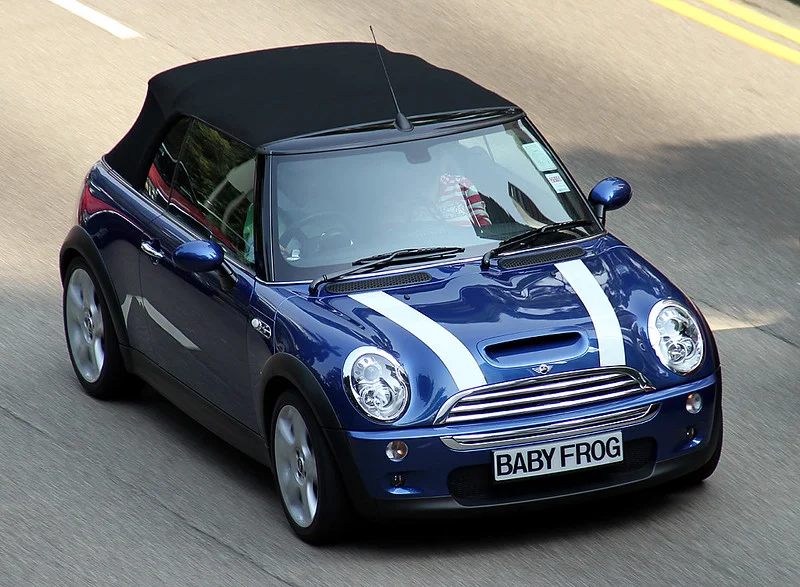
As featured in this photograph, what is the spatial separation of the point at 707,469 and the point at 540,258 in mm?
1106

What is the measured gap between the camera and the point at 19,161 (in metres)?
11.7

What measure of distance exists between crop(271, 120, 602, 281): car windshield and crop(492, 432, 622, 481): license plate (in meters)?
1.11

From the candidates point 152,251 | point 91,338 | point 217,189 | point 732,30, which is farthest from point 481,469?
point 732,30

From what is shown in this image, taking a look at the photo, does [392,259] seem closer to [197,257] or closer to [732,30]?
[197,257]

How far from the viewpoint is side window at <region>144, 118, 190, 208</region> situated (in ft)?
25.2

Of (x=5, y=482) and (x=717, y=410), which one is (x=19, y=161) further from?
(x=717, y=410)

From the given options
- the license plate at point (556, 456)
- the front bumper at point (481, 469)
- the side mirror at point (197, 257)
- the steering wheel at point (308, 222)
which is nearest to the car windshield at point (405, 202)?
the steering wheel at point (308, 222)

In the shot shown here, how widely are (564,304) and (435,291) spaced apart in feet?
1.71

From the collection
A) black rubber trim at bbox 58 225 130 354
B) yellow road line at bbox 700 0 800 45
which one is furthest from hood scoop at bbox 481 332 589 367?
yellow road line at bbox 700 0 800 45

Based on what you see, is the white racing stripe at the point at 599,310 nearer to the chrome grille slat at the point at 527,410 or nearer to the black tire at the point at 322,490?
the chrome grille slat at the point at 527,410

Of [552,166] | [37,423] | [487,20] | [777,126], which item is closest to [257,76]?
[552,166]

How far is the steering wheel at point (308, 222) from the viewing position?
6.79 m

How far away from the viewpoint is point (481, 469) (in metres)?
6.02

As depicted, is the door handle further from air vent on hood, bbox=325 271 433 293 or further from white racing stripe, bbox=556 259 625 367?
white racing stripe, bbox=556 259 625 367
